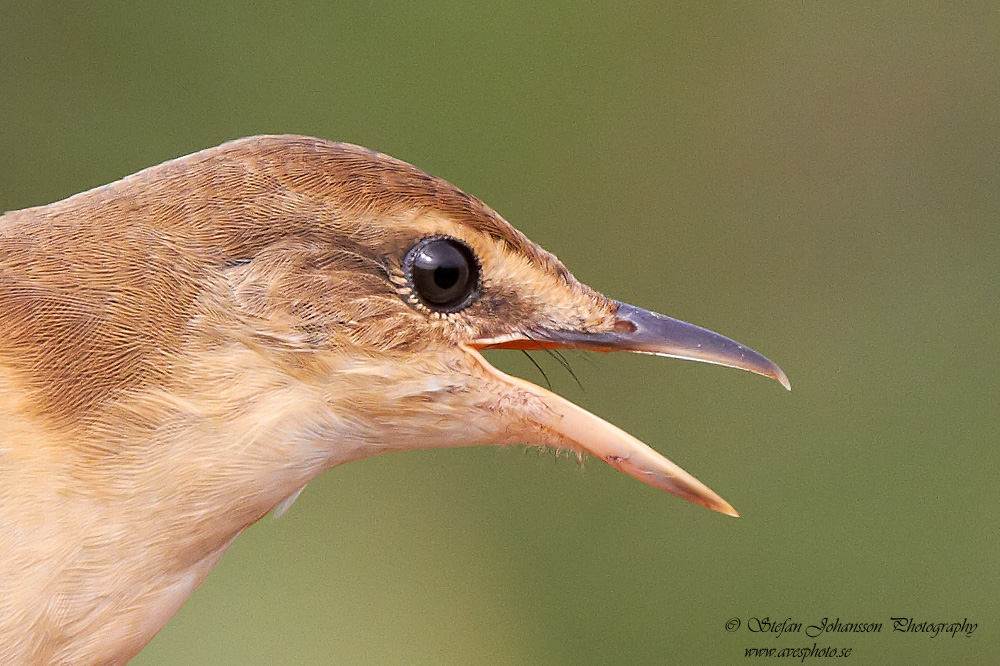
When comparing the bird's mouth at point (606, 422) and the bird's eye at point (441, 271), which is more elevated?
the bird's eye at point (441, 271)

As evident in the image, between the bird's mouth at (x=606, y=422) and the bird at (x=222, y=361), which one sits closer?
the bird at (x=222, y=361)

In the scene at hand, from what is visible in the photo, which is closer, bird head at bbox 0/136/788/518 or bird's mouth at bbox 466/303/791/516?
bird head at bbox 0/136/788/518

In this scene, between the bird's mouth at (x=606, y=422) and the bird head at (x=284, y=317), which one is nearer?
the bird head at (x=284, y=317)

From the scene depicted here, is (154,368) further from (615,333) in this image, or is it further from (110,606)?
(615,333)

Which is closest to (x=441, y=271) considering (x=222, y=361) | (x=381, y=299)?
(x=381, y=299)

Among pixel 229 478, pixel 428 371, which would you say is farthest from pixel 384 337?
pixel 229 478

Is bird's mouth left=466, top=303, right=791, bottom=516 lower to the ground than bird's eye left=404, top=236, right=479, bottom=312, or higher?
lower

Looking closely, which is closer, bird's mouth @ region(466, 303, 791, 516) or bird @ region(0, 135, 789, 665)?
bird @ region(0, 135, 789, 665)
